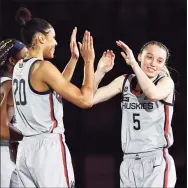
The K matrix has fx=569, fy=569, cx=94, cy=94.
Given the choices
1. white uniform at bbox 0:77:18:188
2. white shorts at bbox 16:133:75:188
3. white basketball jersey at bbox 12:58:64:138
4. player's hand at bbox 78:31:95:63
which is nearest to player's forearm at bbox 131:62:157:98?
player's hand at bbox 78:31:95:63

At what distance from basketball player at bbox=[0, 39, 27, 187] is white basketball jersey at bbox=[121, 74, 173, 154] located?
0.92 meters

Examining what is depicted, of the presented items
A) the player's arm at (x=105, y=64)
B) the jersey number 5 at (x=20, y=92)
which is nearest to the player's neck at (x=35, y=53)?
the jersey number 5 at (x=20, y=92)

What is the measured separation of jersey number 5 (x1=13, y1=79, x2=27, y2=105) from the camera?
13.7 ft

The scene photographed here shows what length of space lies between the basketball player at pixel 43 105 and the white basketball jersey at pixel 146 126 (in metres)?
0.57

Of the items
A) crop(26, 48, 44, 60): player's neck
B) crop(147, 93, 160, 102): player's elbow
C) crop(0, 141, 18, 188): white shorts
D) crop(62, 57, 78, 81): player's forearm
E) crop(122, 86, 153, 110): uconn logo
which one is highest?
crop(26, 48, 44, 60): player's neck

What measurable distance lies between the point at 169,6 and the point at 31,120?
2706 millimetres

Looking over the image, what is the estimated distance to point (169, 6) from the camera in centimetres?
628

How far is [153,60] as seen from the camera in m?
4.53

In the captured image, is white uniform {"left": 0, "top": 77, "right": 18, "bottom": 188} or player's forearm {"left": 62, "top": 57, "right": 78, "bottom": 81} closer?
white uniform {"left": 0, "top": 77, "right": 18, "bottom": 188}

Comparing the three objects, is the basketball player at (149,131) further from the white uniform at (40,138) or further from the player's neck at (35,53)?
the player's neck at (35,53)

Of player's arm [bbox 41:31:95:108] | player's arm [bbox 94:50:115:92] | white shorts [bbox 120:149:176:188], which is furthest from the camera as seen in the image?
player's arm [bbox 94:50:115:92]

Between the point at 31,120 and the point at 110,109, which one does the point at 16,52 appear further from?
the point at 110,109

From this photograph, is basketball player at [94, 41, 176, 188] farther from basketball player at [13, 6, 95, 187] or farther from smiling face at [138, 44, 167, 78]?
basketball player at [13, 6, 95, 187]

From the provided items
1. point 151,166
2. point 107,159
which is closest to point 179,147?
point 107,159
